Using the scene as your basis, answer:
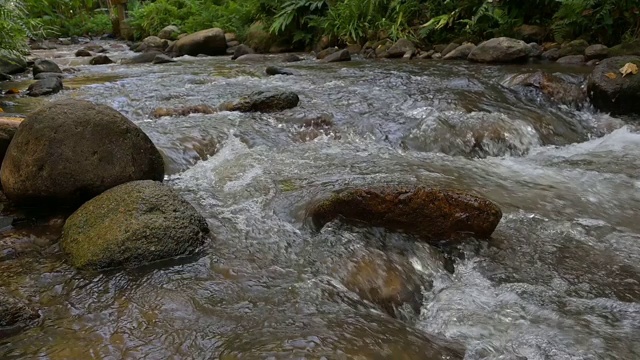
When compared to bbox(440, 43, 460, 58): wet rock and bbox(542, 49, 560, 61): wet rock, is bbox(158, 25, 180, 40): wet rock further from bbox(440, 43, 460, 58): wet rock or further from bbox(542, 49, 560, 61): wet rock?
bbox(542, 49, 560, 61): wet rock

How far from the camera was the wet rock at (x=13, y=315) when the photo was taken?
2.21m

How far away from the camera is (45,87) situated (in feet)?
23.0

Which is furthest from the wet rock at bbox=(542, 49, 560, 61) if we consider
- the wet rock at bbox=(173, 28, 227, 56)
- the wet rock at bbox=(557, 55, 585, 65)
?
the wet rock at bbox=(173, 28, 227, 56)

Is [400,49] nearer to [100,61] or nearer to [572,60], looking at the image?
[572,60]

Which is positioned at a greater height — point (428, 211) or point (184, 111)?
point (428, 211)

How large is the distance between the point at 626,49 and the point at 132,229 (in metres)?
8.11

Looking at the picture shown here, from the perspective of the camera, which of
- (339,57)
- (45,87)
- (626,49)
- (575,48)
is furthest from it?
(339,57)

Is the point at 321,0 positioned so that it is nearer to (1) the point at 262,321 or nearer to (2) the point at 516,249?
(2) the point at 516,249

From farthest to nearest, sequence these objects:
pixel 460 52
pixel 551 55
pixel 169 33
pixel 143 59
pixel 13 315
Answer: pixel 169 33, pixel 143 59, pixel 460 52, pixel 551 55, pixel 13 315

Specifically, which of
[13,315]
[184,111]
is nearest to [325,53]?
[184,111]

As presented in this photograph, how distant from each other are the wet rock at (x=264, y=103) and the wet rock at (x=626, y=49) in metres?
5.40

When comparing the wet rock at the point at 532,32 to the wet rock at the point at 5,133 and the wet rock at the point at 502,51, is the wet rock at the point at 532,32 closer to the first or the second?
the wet rock at the point at 502,51

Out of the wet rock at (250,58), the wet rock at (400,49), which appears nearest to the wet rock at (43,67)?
the wet rock at (250,58)

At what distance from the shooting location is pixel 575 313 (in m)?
2.59
